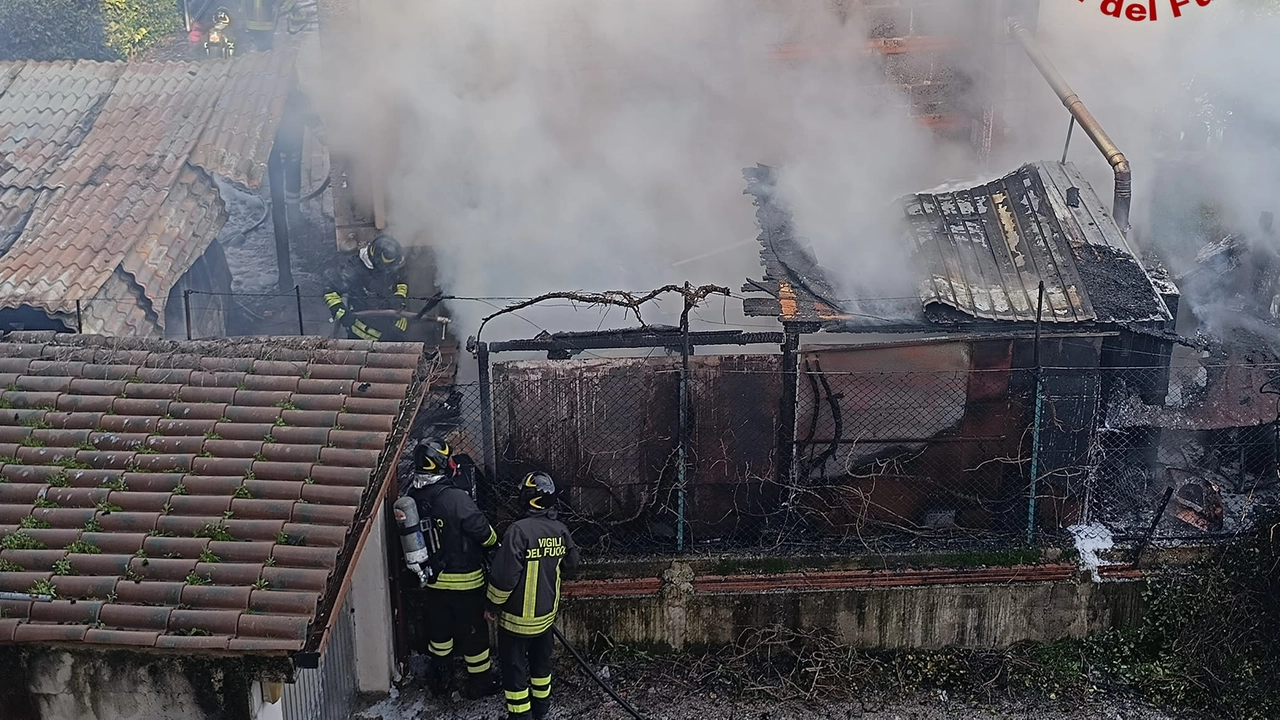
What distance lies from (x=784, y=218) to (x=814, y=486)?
7.15ft

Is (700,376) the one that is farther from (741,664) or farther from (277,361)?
(277,361)

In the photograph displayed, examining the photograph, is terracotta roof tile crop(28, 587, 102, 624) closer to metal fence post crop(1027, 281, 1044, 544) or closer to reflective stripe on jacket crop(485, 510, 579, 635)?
reflective stripe on jacket crop(485, 510, 579, 635)

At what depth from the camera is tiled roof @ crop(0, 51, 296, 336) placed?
887 cm

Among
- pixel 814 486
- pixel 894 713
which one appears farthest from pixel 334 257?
pixel 894 713

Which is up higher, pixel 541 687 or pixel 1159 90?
pixel 1159 90

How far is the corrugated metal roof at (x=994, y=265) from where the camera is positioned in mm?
6750

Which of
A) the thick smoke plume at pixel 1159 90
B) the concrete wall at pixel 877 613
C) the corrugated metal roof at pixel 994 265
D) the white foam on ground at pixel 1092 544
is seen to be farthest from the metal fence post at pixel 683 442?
the thick smoke plume at pixel 1159 90

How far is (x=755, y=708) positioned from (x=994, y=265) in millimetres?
3433

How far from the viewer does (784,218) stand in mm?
7867

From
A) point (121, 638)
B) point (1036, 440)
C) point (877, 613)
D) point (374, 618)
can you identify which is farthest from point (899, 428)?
point (121, 638)

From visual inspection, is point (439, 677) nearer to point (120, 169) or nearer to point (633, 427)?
point (633, 427)

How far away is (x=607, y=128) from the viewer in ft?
35.3

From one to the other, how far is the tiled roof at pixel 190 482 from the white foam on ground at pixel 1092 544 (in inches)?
173

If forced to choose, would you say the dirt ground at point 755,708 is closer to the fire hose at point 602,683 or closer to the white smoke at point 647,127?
the fire hose at point 602,683
